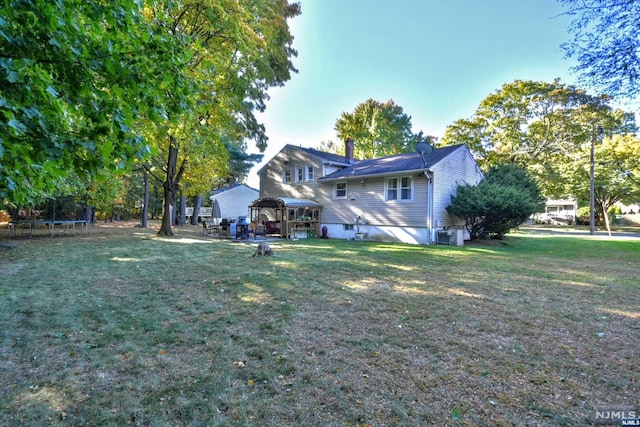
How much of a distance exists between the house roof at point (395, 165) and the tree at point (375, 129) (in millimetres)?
17866

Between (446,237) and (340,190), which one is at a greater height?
(340,190)

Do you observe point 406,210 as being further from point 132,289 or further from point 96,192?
point 96,192

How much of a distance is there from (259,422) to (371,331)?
2064mm

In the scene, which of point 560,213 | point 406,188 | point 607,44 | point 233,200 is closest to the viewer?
point 607,44

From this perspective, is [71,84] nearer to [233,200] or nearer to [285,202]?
[285,202]

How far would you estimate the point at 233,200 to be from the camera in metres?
35.9

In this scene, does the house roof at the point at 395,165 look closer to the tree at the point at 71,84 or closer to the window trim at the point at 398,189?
the window trim at the point at 398,189

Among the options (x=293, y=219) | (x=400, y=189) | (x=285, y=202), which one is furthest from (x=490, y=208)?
(x=293, y=219)

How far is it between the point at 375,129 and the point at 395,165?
2157 centimetres

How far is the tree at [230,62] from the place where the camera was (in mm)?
13008

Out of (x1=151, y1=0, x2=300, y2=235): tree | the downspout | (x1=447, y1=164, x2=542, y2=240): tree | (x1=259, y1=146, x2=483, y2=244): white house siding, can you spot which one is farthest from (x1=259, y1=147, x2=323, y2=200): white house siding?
(x1=447, y1=164, x2=542, y2=240): tree

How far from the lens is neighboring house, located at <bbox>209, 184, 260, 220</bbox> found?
114 ft

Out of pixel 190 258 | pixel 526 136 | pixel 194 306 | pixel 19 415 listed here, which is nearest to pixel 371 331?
pixel 194 306

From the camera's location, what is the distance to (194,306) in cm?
503
